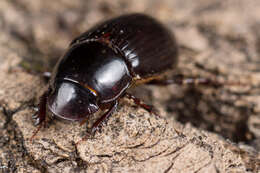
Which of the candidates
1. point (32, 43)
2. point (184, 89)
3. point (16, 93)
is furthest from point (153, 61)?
point (32, 43)

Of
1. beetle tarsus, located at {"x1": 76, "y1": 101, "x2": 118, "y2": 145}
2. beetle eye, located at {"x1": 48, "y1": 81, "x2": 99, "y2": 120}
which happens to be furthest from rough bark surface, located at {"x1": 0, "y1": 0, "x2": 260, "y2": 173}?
beetle eye, located at {"x1": 48, "y1": 81, "x2": 99, "y2": 120}

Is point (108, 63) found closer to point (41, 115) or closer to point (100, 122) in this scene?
point (100, 122)

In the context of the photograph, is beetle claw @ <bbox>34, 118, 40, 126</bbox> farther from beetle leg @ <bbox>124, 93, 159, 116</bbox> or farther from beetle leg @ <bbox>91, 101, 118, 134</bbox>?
beetle leg @ <bbox>124, 93, 159, 116</bbox>

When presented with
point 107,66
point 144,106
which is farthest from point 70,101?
point 144,106

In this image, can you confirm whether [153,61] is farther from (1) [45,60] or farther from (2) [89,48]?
(1) [45,60]

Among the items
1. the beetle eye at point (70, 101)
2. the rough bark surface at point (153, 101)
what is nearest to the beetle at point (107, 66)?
the beetle eye at point (70, 101)

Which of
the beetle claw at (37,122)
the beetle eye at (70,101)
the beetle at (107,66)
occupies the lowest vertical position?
the beetle claw at (37,122)

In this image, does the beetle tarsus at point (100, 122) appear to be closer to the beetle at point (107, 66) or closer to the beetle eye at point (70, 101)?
the beetle at point (107, 66)
